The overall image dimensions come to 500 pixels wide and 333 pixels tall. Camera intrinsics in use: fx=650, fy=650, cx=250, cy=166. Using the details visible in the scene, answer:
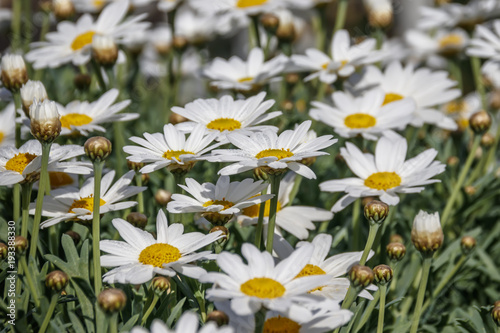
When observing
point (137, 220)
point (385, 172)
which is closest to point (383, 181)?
point (385, 172)

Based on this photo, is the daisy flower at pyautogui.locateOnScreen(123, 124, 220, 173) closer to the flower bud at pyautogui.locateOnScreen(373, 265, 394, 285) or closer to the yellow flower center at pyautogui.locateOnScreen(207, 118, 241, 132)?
the yellow flower center at pyautogui.locateOnScreen(207, 118, 241, 132)

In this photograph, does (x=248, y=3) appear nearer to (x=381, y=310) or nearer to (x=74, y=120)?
(x=74, y=120)

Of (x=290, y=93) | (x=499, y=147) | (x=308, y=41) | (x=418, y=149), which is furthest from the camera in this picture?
(x=308, y=41)

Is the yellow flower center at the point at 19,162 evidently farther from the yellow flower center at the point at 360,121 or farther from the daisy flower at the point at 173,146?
the yellow flower center at the point at 360,121

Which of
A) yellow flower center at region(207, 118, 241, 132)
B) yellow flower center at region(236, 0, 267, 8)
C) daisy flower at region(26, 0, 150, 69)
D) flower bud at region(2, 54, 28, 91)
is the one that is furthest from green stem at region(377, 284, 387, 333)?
yellow flower center at region(236, 0, 267, 8)

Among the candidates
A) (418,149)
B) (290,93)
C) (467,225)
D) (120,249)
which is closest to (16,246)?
(120,249)

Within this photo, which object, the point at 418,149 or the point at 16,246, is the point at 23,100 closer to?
the point at 16,246
